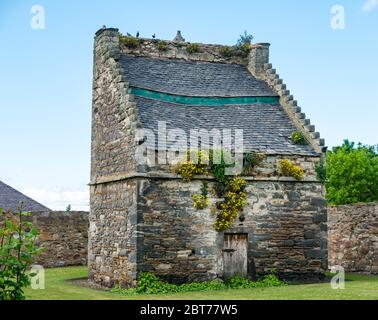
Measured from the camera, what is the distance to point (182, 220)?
70.6ft

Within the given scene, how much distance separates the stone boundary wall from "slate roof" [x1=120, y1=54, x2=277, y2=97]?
332 inches

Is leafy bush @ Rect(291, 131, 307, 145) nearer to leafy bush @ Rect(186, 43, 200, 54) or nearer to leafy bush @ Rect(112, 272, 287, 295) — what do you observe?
leafy bush @ Rect(112, 272, 287, 295)

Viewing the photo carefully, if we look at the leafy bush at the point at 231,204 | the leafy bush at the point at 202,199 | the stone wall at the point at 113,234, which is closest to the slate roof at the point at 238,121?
the leafy bush at the point at 231,204

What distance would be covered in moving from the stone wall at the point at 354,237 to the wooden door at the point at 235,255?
6.60 metres

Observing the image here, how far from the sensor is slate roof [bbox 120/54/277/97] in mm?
24578

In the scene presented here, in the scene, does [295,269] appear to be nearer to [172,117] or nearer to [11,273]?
[172,117]

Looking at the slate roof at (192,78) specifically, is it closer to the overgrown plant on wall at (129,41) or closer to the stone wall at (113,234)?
the overgrown plant on wall at (129,41)

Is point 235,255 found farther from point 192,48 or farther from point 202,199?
point 192,48

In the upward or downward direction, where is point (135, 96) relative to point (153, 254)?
upward

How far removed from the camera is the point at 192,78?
84.6 ft

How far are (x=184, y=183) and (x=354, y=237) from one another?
30.4 ft

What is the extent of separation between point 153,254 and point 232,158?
3.79 metres
